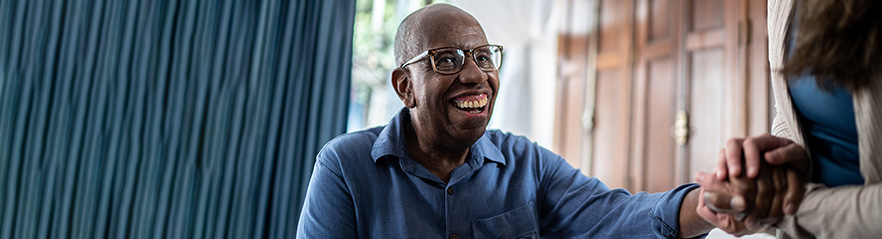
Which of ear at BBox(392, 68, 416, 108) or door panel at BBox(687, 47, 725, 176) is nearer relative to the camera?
ear at BBox(392, 68, 416, 108)

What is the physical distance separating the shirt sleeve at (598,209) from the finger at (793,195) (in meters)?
0.32

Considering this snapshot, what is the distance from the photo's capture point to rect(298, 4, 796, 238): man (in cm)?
136

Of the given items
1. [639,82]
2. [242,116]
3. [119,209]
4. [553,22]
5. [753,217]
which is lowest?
[119,209]

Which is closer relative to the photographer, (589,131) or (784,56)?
(784,56)

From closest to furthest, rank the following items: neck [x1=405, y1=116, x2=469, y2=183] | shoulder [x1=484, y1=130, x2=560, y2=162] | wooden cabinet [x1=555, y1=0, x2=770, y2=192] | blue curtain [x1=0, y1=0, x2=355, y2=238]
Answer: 1. neck [x1=405, y1=116, x2=469, y2=183]
2. shoulder [x1=484, y1=130, x2=560, y2=162]
3. blue curtain [x1=0, y1=0, x2=355, y2=238]
4. wooden cabinet [x1=555, y1=0, x2=770, y2=192]

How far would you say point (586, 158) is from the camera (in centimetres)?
378

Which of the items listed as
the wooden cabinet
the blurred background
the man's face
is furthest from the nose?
the wooden cabinet

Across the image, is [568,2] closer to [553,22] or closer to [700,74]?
[553,22]

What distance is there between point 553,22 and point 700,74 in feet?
4.46

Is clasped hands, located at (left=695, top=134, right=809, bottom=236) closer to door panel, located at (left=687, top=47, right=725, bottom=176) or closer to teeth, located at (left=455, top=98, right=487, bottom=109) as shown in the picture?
teeth, located at (left=455, top=98, right=487, bottom=109)

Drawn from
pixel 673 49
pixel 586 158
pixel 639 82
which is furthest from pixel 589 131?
pixel 673 49

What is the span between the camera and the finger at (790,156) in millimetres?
851

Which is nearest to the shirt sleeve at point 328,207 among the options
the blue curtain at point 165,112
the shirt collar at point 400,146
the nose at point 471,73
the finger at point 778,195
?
the shirt collar at point 400,146

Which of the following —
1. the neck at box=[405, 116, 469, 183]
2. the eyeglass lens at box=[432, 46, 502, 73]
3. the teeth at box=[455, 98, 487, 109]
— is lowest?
the neck at box=[405, 116, 469, 183]
